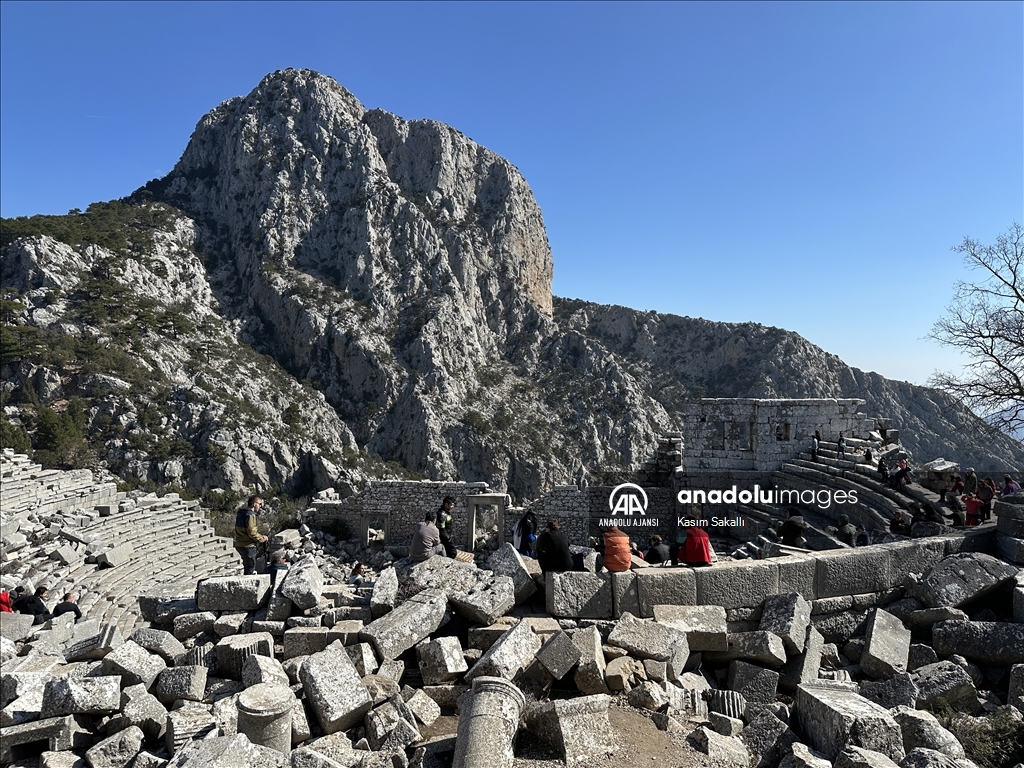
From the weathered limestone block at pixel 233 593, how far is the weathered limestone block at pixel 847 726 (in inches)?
219

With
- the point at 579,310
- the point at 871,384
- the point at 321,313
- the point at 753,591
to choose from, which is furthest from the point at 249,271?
the point at 871,384

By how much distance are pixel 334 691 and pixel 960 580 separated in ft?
24.0

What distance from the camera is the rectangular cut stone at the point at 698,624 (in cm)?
619

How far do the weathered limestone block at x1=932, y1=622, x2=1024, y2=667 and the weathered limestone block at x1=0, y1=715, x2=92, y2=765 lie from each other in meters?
8.72

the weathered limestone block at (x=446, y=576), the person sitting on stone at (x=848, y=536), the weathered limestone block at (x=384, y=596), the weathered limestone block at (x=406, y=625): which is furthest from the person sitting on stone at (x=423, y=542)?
the person sitting on stone at (x=848, y=536)

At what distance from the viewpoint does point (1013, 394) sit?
14.3 meters

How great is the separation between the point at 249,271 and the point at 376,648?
58037 mm

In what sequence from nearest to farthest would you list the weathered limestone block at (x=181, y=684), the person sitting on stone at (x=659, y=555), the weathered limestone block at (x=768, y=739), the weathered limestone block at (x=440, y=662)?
the weathered limestone block at (x=768, y=739) < the weathered limestone block at (x=181, y=684) < the weathered limestone block at (x=440, y=662) < the person sitting on stone at (x=659, y=555)

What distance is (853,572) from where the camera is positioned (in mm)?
7504

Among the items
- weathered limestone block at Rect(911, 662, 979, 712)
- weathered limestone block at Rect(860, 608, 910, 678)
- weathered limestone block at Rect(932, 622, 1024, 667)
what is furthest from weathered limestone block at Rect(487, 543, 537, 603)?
weathered limestone block at Rect(932, 622, 1024, 667)

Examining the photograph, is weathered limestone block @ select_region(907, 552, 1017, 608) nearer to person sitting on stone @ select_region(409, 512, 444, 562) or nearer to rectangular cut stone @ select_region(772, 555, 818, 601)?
rectangular cut stone @ select_region(772, 555, 818, 601)

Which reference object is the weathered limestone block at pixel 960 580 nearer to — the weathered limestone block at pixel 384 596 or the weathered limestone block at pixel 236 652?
the weathered limestone block at pixel 384 596

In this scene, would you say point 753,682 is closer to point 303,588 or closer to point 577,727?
point 577,727

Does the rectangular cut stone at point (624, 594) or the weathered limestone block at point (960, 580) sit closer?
the rectangular cut stone at point (624, 594)
